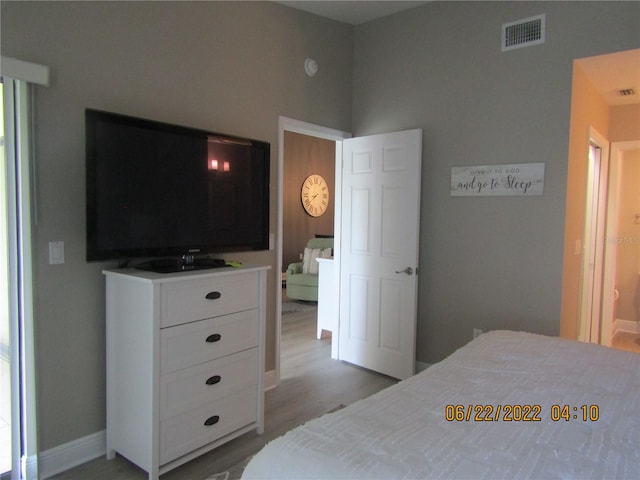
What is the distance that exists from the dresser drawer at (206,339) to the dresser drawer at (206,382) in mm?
39

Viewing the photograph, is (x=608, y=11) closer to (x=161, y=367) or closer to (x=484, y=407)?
(x=484, y=407)

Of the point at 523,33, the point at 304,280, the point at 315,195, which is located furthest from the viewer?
the point at 315,195

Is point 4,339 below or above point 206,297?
below

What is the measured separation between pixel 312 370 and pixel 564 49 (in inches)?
119

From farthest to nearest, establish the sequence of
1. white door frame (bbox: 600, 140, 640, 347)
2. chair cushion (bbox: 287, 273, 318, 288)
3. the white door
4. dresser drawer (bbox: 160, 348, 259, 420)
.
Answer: chair cushion (bbox: 287, 273, 318, 288), white door frame (bbox: 600, 140, 640, 347), the white door, dresser drawer (bbox: 160, 348, 259, 420)

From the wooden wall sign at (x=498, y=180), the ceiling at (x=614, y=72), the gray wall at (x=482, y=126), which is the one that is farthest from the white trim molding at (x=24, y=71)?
the ceiling at (x=614, y=72)

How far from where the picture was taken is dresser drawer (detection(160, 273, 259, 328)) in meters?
2.07

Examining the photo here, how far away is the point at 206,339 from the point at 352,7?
9.16ft

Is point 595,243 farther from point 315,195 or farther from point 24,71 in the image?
point 315,195

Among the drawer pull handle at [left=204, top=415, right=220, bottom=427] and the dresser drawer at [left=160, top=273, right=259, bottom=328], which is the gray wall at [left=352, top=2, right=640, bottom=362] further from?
the drawer pull handle at [left=204, top=415, right=220, bottom=427]

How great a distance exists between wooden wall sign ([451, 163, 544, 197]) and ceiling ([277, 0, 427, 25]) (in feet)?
4.60

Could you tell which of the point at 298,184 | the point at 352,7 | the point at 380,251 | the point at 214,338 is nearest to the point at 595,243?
the point at 380,251

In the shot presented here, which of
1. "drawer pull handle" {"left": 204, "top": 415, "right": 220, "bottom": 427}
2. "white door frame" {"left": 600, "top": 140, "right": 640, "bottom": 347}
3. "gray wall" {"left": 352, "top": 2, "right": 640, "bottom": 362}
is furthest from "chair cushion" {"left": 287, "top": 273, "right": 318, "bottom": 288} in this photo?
"drawer pull handle" {"left": 204, "top": 415, "right": 220, "bottom": 427}

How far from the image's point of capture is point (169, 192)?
232 cm
